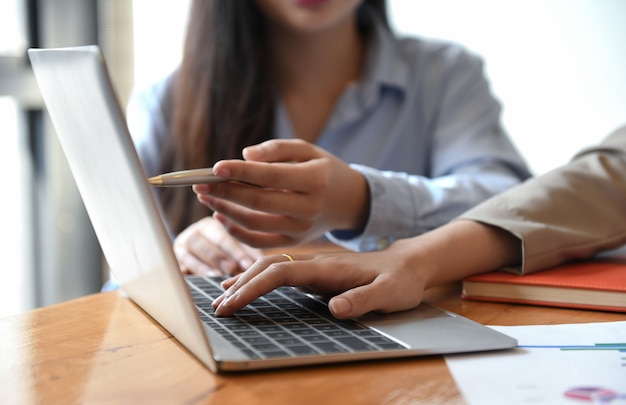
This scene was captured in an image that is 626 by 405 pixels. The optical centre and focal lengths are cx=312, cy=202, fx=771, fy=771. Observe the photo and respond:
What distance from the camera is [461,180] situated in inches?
45.4

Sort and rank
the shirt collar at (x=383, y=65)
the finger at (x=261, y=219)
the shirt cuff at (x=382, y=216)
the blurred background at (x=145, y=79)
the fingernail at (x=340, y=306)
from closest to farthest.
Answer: the fingernail at (x=340, y=306)
the finger at (x=261, y=219)
the shirt cuff at (x=382, y=216)
the shirt collar at (x=383, y=65)
the blurred background at (x=145, y=79)

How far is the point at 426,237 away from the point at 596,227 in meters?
0.20

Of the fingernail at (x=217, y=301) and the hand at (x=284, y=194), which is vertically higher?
the hand at (x=284, y=194)

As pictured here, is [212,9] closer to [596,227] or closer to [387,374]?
[596,227]

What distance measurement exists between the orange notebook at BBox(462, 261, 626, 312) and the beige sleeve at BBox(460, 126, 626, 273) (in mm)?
26

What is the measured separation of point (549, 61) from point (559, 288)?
1756 millimetres

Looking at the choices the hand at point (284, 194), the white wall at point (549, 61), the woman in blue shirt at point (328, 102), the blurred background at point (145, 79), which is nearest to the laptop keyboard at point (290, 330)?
the hand at point (284, 194)

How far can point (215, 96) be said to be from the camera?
1.40 m

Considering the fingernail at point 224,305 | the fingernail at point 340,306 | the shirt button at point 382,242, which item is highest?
the fingernail at point 340,306

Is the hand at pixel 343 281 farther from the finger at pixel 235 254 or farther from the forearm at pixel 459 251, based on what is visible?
the finger at pixel 235 254

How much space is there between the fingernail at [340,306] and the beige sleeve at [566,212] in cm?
25

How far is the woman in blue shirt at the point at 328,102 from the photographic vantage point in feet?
4.34

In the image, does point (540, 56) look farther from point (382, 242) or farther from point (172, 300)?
point (172, 300)

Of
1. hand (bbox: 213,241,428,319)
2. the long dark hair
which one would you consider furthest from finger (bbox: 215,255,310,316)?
the long dark hair
